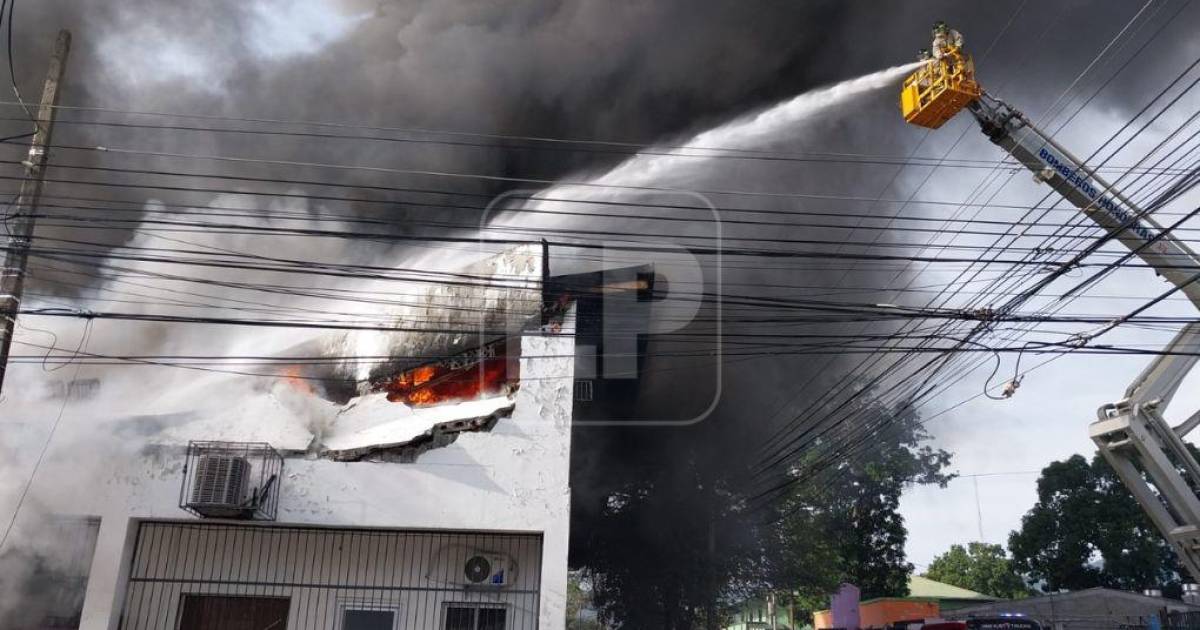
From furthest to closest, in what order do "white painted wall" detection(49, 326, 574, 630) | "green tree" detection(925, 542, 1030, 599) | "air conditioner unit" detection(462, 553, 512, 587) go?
"green tree" detection(925, 542, 1030, 599), "air conditioner unit" detection(462, 553, 512, 587), "white painted wall" detection(49, 326, 574, 630)

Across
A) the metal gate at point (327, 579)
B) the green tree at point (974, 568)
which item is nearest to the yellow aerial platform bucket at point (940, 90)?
the metal gate at point (327, 579)

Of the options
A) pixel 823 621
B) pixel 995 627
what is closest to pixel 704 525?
pixel 995 627

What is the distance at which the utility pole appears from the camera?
915 cm

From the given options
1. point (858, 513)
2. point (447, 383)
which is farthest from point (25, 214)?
point (858, 513)

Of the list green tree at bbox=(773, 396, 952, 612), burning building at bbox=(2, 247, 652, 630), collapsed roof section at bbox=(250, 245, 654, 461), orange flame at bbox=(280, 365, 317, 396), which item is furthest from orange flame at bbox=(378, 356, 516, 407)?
green tree at bbox=(773, 396, 952, 612)

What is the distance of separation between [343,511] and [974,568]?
56.6 metres

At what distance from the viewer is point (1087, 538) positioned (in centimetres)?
3416

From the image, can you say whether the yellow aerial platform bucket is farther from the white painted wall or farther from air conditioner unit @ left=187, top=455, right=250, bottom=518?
air conditioner unit @ left=187, top=455, right=250, bottom=518

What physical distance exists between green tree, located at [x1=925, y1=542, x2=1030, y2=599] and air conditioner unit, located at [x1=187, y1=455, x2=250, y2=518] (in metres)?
52.7

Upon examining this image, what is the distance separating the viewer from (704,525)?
21109 mm

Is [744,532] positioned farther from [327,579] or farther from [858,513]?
[327,579]

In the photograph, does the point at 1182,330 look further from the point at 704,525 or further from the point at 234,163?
the point at 234,163

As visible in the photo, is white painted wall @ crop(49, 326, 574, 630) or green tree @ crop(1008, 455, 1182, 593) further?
green tree @ crop(1008, 455, 1182, 593)

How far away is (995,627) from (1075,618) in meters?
13.2
